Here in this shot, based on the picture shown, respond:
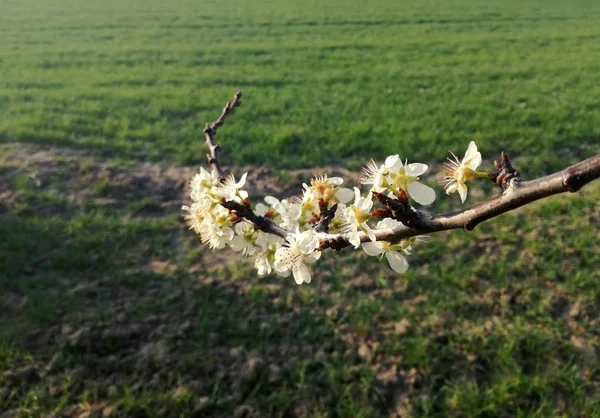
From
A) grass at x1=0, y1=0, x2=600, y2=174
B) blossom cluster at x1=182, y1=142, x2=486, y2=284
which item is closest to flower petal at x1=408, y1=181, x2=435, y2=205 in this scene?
blossom cluster at x1=182, y1=142, x2=486, y2=284

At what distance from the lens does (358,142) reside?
17.6ft

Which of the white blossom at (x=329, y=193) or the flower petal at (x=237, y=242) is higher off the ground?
the white blossom at (x=329, y=193)

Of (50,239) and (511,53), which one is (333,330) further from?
(511,53)

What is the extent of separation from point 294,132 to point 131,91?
9.76 ft

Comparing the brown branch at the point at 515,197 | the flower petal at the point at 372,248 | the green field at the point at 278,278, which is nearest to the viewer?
the brown branch at the point at 515,197

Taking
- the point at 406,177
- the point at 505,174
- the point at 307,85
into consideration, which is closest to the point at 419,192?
the point at 406,177

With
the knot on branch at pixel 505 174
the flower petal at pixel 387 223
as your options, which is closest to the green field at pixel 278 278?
the flower petal at pixel 387 223

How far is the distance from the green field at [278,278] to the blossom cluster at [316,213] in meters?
1.69

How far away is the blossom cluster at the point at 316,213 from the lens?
82cm

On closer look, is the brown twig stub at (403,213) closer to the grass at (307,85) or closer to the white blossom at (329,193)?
the white blossom at (329,193)

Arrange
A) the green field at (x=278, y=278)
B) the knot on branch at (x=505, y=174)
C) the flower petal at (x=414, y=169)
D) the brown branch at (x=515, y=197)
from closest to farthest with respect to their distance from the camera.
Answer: the brown branch at (x=515, y=197) → the knot on branch at (x=505, y=174) → the flower petal at (x=414, y=169) → the green field at (x=278, y=278)

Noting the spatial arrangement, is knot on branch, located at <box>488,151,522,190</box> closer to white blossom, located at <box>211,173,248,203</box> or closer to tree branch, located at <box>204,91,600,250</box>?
tree branch, located at <box>204,91,600,250</box>

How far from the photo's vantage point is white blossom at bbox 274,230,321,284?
2.97ft

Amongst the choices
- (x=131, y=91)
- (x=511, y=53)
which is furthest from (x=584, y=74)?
(x=131, y=91)
